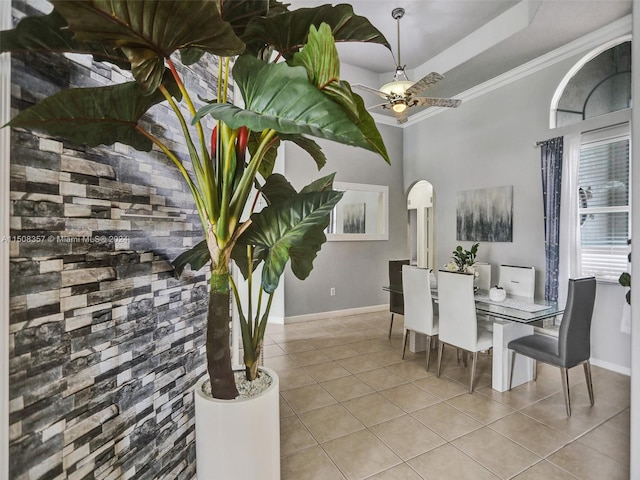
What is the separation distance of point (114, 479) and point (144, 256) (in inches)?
31.0

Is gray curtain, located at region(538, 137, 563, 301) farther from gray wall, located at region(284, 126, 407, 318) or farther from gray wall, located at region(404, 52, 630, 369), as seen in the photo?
gray wall, located at region(284, 126, 407, 318)

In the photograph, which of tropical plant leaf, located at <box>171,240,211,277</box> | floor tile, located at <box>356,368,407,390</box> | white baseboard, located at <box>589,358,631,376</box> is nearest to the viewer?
tropical plant leaf, located at <box>171,240,211,277</box>

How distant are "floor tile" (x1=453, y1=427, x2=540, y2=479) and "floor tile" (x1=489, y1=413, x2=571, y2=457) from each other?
2.5 inches

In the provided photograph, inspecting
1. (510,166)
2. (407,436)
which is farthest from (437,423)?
(510,166)

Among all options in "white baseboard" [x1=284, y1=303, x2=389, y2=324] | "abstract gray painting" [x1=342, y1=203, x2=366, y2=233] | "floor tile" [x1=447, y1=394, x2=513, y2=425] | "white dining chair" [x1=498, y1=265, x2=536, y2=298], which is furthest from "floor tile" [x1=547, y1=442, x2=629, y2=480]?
"abstract gray painting" [x1=342, y1=203, x2=366, y2=233]

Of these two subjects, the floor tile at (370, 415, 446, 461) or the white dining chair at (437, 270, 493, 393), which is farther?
the white dining chair at (437, 270, 493, 393)

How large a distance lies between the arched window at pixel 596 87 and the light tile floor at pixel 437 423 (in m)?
2.71

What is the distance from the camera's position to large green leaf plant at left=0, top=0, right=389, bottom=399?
26.6 inches

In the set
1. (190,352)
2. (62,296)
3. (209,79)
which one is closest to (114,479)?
(190,352)

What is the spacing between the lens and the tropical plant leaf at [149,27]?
2.07ft

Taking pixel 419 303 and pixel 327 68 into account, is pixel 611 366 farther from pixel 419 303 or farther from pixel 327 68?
pixel 327 68

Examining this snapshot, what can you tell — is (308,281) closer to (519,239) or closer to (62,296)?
(519,239)

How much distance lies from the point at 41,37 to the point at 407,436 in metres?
2.54

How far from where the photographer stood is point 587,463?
72.6 inches
